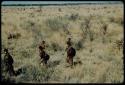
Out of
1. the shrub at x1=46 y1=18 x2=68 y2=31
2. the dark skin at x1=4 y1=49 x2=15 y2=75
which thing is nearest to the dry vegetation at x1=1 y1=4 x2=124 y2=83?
the shrub at x1=46 y1=18 x2=68 y2=31

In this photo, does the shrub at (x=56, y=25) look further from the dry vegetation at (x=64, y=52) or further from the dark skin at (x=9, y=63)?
the dark skin at (x=9, y=63)

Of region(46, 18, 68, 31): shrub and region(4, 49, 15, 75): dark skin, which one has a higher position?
region(4, 49, 15, 75): dark skin

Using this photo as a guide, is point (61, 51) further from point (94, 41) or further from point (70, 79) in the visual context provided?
point (70, 79)

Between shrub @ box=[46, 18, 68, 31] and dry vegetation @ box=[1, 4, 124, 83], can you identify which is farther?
shrub @ box=[46, 18, 68, 31]

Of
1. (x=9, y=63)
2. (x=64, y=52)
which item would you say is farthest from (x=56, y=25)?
(x=9, y=63)

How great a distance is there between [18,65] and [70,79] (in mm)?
1684

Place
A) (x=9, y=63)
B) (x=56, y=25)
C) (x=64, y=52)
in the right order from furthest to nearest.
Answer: (x=56, y=25), (x=64, y=52), (x=9, y=63)

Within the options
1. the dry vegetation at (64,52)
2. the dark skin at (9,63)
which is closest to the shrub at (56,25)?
the dry vegetation at (64,52)

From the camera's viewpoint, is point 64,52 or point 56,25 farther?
point 56,25

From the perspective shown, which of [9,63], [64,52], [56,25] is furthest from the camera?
[56,25]

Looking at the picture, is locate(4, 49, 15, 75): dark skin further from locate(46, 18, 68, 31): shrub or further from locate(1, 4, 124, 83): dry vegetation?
locate(46, 18, 68, 31): shrub

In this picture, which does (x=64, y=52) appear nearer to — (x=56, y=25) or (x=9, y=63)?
(x=9, y=63)

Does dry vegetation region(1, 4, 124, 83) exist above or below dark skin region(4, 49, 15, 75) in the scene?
below

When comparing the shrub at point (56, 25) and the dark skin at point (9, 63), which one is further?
the shrub at point (56, 25)
